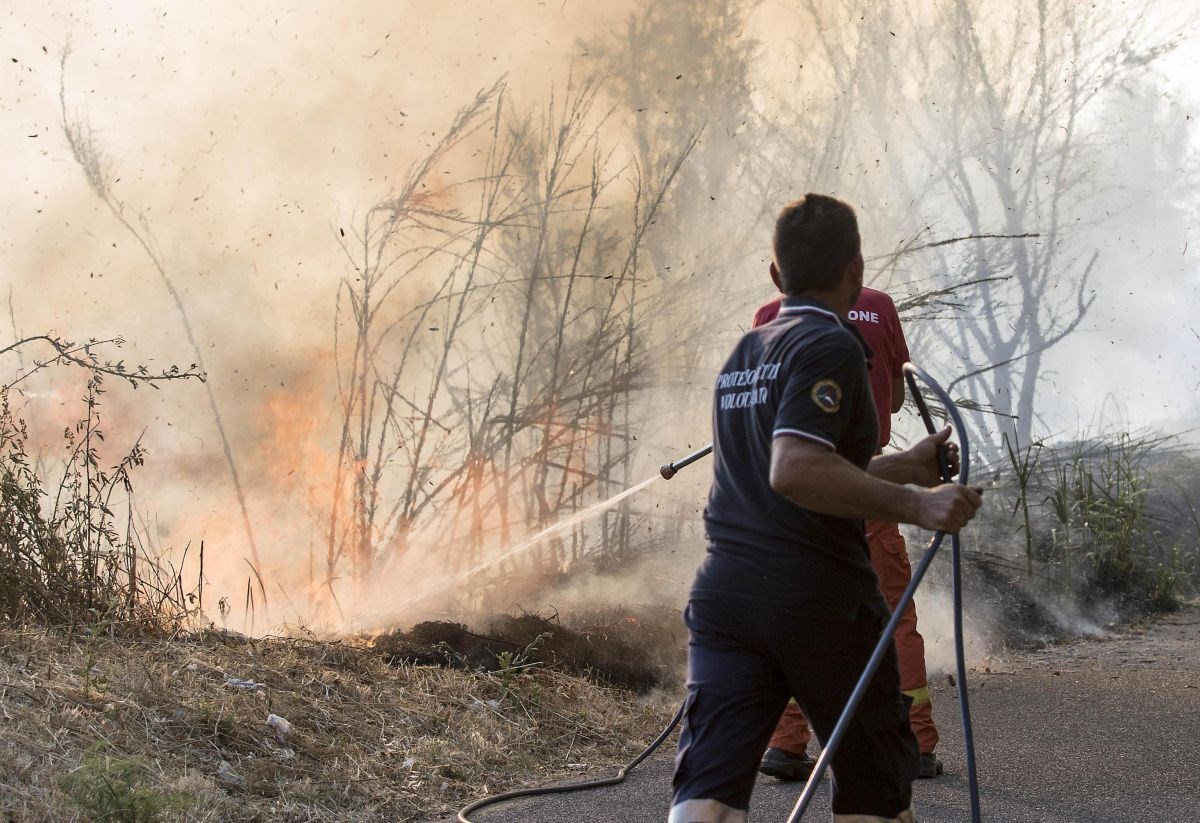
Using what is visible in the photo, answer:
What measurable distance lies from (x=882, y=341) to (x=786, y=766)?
1583 mm

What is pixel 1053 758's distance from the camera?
504cm

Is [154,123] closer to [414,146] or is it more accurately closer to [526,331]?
[414,146]

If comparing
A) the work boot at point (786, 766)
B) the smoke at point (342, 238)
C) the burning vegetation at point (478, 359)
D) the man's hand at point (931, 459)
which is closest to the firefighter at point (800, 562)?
the man's hand at point (931, 459)

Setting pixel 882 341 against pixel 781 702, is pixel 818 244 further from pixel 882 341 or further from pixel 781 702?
pixel 882 341

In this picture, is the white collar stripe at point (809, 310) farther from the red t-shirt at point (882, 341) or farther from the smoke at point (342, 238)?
the smoke at point (342, 238)

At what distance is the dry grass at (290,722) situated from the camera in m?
4.00

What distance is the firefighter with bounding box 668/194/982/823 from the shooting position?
2369mm

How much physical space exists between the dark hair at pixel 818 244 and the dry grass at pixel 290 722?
2478 millimetres

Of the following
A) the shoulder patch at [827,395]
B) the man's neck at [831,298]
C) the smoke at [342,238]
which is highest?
the smoke at [342,238]

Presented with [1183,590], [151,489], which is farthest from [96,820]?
[1183,590]

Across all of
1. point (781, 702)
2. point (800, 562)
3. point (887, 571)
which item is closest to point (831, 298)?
point (800, 562)

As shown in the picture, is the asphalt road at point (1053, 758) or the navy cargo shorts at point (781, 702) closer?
the navy cargo shorts at point (781, 702)

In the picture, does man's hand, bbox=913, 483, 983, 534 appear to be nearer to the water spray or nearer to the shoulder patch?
the water spray

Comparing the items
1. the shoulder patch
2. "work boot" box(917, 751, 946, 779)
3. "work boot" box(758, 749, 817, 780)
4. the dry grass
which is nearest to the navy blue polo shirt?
the shoulder patch
